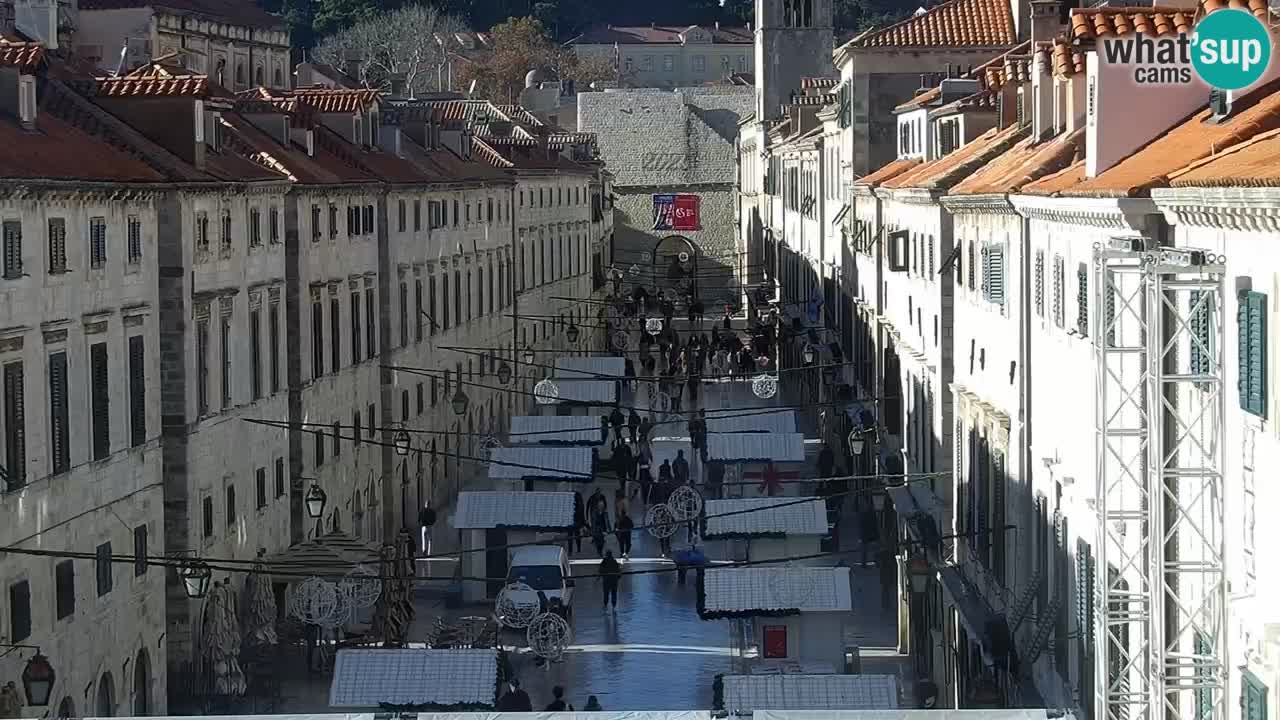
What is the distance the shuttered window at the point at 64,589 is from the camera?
2934 cm

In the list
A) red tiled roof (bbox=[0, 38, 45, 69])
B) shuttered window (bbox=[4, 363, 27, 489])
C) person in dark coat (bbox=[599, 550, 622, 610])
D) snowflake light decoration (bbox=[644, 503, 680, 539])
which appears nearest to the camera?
shuttered window (bbox=[4, 363, 27, 489])

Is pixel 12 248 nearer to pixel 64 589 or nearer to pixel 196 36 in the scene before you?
pixel 64 589

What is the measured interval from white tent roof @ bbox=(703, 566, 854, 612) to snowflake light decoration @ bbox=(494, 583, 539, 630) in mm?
3847

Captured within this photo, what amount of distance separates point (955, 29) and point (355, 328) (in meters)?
17.1

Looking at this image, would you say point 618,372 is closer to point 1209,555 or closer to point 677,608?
point 677,608

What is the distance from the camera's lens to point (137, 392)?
33.5 meters

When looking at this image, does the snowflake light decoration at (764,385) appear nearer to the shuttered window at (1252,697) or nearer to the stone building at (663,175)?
the shuttered window at (1252,697)

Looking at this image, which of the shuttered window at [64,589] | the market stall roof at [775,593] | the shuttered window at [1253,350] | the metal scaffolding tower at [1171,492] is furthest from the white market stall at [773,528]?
the shuttered window at [1253,350]

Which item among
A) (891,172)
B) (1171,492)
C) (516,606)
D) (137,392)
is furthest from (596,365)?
(1171,492)

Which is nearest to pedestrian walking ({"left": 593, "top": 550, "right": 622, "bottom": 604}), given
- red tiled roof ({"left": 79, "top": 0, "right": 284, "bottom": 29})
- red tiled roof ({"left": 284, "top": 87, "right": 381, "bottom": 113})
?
red tiled roof ({"left": 284, "top": 87, "right": 381, "bottom": 113})

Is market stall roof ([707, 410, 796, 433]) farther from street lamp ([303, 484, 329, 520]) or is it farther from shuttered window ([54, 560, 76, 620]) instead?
shuttered window ([54, 560, 76, 620])

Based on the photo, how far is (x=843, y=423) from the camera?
57.7 metres

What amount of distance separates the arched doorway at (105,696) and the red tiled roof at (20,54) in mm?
7922

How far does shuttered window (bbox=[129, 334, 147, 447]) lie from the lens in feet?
109
